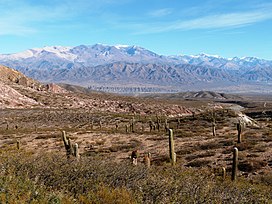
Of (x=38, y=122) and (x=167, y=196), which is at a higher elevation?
(x=167, y=196)

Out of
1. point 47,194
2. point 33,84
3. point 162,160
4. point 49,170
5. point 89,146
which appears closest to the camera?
point 47,194

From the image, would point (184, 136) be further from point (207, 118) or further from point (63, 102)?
point (63, 102)

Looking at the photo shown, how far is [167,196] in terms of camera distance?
29.9ft

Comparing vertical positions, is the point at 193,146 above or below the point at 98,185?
below

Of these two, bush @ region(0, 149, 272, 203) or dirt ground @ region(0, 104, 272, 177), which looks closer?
bush @ region(0, 149, 272, 203)

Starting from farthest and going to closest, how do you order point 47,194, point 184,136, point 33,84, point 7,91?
point 33,84, point 7,91, point 184,136, point 47,194

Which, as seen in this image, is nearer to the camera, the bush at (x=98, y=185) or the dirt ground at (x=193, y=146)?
the bush at (x=98, y=185)

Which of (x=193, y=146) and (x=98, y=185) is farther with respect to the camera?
(x=193, y=146)

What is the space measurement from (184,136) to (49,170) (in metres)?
25.2

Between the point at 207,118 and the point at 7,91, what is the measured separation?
58.1 meters

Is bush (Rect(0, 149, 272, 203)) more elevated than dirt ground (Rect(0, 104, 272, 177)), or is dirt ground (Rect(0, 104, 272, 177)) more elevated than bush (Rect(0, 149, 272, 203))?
bush (Rect(0, 149, 272, 203))

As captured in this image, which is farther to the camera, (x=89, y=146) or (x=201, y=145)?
(x=89, y=146)

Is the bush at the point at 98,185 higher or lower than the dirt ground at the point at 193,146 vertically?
higher

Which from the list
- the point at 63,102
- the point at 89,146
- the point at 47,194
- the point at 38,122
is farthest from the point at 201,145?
the point at 63,102
